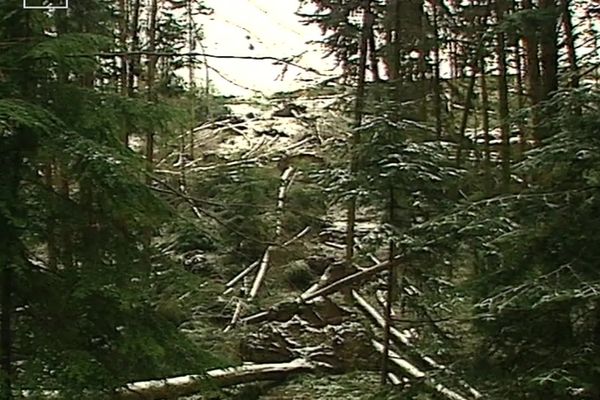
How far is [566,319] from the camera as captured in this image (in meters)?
3.73

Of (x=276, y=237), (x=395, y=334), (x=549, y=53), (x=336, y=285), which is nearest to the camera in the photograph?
(x=549, y=53)

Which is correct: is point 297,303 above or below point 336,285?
below

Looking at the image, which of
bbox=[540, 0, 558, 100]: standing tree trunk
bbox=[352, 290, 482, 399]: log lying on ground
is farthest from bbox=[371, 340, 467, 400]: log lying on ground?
bbox=[540, 0, 558, 100]: standing tree trunk

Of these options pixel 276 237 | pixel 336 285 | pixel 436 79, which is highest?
pixel 436 79

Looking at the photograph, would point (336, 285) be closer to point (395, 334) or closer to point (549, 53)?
point (395, 334)

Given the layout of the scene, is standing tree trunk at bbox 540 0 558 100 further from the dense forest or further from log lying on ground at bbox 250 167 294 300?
log lying on ground at bbox 250 167 294 300

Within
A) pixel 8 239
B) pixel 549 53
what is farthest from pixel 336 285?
pixel 8 239

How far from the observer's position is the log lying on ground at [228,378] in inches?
248

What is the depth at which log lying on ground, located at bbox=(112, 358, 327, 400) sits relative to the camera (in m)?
6.29

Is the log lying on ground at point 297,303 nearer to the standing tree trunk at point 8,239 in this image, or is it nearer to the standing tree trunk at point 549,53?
the standing tree trunk at point 549,53

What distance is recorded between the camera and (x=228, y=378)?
7.89m

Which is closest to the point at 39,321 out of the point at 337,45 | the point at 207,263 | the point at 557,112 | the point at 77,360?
the point at 77,360

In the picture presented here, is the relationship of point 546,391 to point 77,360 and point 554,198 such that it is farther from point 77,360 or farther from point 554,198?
point 77,360

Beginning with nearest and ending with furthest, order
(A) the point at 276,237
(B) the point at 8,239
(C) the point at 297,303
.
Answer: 1. (B) the point at 8,239
2. (C) the point at 297,303
3. (A) the point at 276,237
